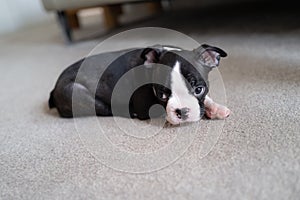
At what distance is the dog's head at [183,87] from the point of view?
0.94m

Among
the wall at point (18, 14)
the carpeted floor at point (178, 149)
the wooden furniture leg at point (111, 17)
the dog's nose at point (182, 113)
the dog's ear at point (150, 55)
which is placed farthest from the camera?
the wall at point (18, 14)

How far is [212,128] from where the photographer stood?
3.16ft

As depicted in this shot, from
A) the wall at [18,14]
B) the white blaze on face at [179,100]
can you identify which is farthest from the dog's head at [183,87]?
the wall at [18,14]

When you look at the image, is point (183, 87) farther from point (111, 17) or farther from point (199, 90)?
point (111, 17)

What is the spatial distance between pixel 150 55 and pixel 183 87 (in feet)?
0.65

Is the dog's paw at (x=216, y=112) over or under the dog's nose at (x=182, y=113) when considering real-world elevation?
under

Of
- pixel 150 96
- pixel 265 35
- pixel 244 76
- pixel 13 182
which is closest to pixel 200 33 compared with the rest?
pixel 265 35

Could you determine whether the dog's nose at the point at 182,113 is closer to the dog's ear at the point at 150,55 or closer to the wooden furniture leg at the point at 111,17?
the dog's ear at the point at 150,55

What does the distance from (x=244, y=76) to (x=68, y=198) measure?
3.00 ft

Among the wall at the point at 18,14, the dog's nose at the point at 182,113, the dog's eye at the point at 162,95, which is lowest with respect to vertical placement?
the wall at the point at 18,14

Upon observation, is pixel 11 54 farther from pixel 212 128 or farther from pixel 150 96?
pixel 212 128

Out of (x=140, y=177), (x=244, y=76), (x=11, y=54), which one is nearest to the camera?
(x=140, y=177)

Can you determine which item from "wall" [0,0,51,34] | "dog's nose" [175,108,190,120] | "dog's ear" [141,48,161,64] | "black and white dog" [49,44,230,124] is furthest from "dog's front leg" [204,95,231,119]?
"wall" [0,0,51,34]

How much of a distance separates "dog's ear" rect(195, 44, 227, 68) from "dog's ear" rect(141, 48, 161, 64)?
13cm
